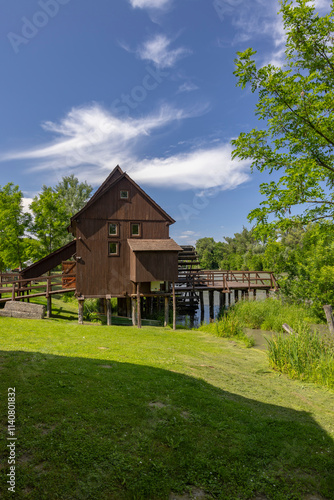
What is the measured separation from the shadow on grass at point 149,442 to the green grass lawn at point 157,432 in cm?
2

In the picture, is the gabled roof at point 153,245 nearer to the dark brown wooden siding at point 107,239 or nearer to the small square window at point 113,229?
the dark brown wooden siding at point 107,239

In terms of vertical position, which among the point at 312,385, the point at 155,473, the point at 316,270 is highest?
the point at 316,270

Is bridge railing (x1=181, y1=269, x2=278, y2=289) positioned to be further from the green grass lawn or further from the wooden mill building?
the green grass lawn

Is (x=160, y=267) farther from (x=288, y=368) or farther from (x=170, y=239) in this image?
(x=288, y=368)

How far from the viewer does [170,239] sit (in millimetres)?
24047

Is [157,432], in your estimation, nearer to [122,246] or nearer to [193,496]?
[193,496]

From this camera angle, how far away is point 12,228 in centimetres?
2766

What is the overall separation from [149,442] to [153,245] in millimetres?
17239

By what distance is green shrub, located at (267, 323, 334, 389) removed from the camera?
10.3m

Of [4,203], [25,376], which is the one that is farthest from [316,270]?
[4,203]

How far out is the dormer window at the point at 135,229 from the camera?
23.4 metres

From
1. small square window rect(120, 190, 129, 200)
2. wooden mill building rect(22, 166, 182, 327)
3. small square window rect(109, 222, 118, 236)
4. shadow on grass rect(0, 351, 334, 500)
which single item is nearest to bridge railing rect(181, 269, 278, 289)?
wooden mill building rect(22, 166, 182, 327)

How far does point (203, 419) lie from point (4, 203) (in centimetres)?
2845

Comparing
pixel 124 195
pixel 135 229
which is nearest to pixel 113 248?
pixel 135 229
